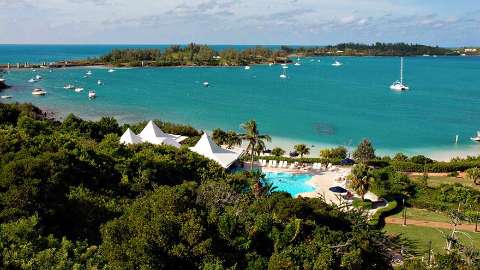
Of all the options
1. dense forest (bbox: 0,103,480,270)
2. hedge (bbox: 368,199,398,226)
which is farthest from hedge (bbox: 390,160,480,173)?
dense forest (bbox: 0,103,480,270)

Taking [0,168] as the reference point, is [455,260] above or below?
below

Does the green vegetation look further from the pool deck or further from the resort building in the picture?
the resort building

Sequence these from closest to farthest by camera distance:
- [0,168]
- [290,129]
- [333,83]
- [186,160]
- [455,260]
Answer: [455,260] < [0,168] < [186,160] < [290,129] < [333,83]

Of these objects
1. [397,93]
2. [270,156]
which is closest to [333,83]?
[397,93]

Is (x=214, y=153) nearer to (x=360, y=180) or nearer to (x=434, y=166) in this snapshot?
(x=360, y=180)

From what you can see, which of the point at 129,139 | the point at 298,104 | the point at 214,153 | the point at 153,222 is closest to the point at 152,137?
the point at 129,139

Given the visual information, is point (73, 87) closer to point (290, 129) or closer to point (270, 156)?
point (290, 129)
